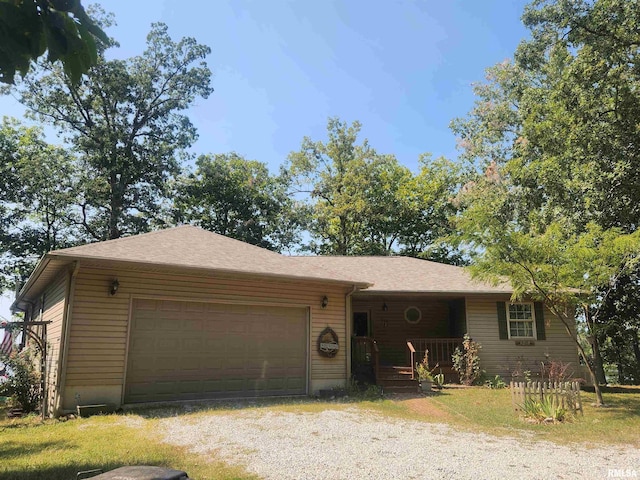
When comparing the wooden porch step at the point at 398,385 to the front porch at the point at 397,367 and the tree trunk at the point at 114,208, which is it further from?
the tree trunk at the point at 114,208

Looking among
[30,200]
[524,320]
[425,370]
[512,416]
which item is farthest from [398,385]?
[30,200]

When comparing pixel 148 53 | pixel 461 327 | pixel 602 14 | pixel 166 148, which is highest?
pixel 148 53

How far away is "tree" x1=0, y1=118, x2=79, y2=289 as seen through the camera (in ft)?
69.9

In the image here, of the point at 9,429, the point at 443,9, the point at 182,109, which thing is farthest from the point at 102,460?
the point at 182,109

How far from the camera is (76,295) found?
789cm

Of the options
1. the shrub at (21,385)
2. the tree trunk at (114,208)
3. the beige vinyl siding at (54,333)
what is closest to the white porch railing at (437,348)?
the beige vinyl siding at (54,333)

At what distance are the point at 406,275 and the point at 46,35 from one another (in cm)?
1282

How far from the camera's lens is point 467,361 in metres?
12.0

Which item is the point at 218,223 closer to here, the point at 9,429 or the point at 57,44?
the point at 9,429

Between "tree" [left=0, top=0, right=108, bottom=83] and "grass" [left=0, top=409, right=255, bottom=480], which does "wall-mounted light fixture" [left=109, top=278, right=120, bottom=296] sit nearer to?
"grass" [left=0, top=409, right=255, bottom=480]

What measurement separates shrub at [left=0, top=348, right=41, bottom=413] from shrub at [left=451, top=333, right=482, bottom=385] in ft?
32.9

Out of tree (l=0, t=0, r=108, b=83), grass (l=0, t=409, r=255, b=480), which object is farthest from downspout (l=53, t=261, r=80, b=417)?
tree (l=0, t=0, r=108, b=83)

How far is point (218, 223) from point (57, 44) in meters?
25.4

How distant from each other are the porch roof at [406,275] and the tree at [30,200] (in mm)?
14825
